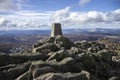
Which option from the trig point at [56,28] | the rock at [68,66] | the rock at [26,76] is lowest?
the rock at [26,76]

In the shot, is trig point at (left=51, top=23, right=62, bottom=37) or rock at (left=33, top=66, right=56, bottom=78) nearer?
rock at (left=33, top=66, right=56, bottom=78)

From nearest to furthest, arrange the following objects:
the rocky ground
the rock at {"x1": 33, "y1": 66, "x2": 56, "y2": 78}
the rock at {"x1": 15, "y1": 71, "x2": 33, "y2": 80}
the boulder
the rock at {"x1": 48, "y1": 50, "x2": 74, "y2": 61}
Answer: the rock at {"x1": 33, "y1": 66, "x2": 56, "y2": 78}
the rocky ground
the rock at {"x1": 15, "y1": 71, "x2": 33, "y2": 80}
the boulder
the rock at {"x1": 48, "y1": 50, "x2": 74, "y2": 61}

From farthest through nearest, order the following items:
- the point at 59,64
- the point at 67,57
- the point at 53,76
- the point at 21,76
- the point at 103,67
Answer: the point at 103,67 → the point at 67,57 → the point at 59,64 → the point at 21,76 → the point at 53,76

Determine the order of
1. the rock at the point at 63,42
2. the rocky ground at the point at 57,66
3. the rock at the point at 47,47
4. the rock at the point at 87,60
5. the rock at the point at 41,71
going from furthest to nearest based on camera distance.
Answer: the rock at the point at 63,42 < the rock at the point at 47,47 < the rock at the point at 87,60 < the rocky ground at the point at 57,66 < the rock at the point at 41,71

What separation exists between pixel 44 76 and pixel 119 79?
14273mm

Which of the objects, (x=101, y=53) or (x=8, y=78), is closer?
(x=8, y=78)

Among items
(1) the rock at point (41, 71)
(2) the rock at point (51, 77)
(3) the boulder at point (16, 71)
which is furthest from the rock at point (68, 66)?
(3) the boulder at point (16, 71)

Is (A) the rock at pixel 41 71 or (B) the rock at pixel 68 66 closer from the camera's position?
(A) the rock at pixel 41 71

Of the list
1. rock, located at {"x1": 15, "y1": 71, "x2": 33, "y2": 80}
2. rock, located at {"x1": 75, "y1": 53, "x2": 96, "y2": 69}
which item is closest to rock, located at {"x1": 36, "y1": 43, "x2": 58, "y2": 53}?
rock, located at {"x1": 75, "y1": 53, "x2": 96, "y2": 69}

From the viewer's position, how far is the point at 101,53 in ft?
162

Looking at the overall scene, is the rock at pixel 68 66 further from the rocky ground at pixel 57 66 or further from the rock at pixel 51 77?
the rock at pixel 51 77

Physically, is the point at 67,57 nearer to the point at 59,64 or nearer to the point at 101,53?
the point at 59,64

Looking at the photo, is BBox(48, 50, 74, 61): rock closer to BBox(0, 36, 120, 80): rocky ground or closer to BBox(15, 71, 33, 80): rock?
BBox(0, 36, 120, 80): rocky ground

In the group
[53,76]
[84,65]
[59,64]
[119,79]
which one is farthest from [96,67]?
[53,76]
